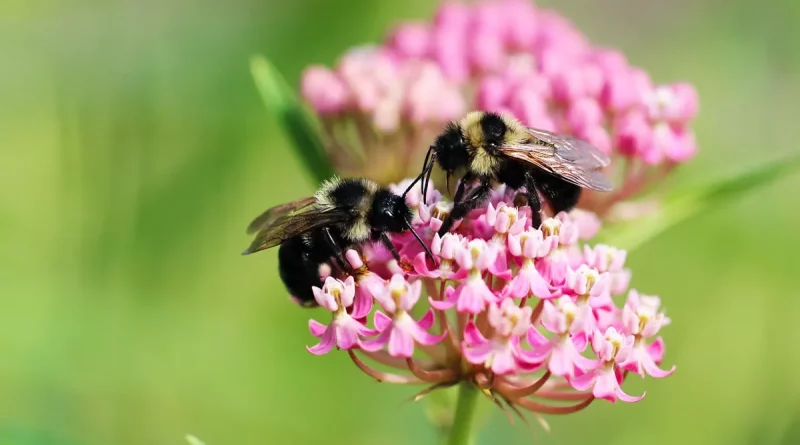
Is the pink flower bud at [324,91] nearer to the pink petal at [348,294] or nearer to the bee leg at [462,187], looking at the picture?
the bee leg at [462,187]

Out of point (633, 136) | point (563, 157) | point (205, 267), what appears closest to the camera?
point (563, 157)

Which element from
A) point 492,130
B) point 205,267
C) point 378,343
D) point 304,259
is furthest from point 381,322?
point 205,267

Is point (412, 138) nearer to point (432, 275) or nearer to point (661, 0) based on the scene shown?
point (432, 275)

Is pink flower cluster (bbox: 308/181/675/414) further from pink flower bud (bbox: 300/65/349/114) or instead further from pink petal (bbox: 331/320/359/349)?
pink flower bud (bbox: 300/65/349/114)

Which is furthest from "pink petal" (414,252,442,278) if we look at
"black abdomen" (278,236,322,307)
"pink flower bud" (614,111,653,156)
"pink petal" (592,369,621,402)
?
"pink flower bud" (614,111,653,156)

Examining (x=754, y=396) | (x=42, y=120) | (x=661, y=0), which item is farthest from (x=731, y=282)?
(x=661, y=0)

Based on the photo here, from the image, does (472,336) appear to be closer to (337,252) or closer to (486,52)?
(337,252)

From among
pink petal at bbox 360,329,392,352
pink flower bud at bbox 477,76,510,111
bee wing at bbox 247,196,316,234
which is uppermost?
pink flower bud at bbox 477,76,510,111

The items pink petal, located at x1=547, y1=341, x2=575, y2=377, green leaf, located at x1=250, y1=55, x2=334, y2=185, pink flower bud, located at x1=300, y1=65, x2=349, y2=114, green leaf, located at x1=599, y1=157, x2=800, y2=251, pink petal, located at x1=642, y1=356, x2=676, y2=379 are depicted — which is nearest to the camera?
pink petal, located at x1=547, y1=341, x2=575, y2=377

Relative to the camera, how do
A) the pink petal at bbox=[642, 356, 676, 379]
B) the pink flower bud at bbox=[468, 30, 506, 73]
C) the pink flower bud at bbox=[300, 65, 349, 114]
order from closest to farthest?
the pink petal at bbox=[642, 356, 676, 379], the pink flower bud at bbox=[300, 65, 349, 114], the pink flower bud at bbox=[468, 30, 506, 73]
